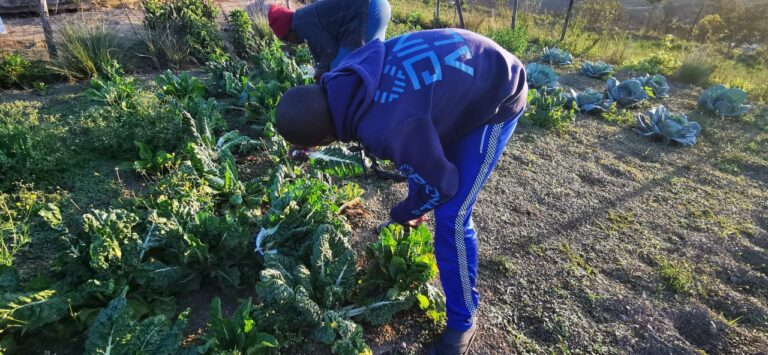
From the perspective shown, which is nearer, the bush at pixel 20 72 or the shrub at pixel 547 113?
the shrub at pixel 547 113

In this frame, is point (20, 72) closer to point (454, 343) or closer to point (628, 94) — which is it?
point (454, 343)

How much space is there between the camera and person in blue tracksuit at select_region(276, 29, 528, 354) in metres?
1.54

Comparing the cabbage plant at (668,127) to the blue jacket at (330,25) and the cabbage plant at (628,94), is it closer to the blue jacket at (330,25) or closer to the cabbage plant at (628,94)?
the cabbage plant at (628,94)

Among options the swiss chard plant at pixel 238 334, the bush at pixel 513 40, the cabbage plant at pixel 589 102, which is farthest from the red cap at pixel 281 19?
the bush at pixel 513 40

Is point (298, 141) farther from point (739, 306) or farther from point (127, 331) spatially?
point (739, 306)

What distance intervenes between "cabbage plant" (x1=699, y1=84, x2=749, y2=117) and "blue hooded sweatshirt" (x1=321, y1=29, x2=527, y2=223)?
5.45 metres

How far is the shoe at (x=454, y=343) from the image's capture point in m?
2.18

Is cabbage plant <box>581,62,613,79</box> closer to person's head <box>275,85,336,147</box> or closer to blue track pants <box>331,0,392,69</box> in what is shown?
blue track pants <box>331,0,392,69</box>

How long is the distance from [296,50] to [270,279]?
512 centimetres

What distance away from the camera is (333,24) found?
152 inches

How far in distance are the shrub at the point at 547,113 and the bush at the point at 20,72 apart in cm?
630

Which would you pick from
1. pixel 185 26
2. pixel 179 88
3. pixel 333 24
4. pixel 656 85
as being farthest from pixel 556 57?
pixel 185 26

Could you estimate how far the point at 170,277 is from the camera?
2289 millimetres

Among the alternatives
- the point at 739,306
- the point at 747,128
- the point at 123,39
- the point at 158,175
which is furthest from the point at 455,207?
the point at 123,39
